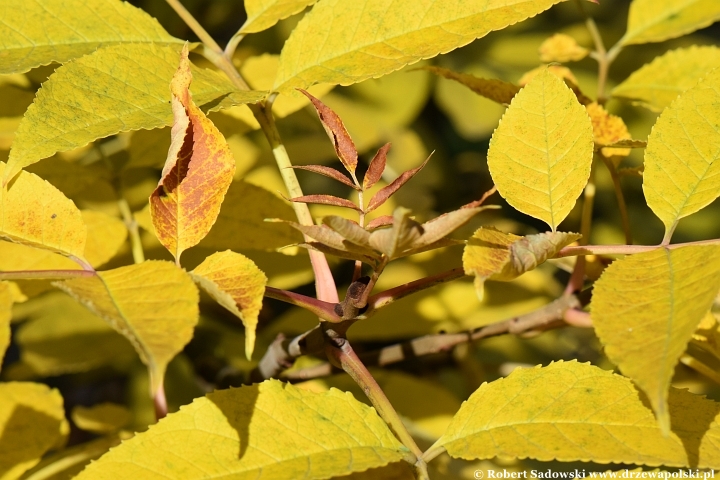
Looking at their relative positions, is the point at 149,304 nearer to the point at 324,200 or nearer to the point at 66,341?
the point at 324,200

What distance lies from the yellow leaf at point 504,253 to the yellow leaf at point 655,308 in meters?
0.04

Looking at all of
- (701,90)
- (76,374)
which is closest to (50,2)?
(701,90)

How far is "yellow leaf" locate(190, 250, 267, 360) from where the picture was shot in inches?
16.7

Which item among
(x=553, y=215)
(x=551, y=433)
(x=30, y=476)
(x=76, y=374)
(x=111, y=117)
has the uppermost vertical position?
(x=111, y=117)

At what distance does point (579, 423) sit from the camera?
51 centimetres

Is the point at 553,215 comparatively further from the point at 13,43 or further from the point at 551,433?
the point at 13,43

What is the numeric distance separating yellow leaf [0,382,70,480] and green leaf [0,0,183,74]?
0.37 m

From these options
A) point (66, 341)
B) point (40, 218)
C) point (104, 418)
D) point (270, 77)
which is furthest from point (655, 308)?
point (66, 341)

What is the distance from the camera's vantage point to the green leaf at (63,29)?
23.3 inches

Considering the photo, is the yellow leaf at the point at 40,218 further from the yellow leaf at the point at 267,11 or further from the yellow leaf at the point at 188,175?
the yellow leaf at the point at 267,11

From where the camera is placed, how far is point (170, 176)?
1.63 feet

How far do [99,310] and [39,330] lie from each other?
710 mm

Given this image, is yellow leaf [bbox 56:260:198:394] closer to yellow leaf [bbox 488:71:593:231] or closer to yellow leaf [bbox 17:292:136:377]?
yellow leaf [bbox 488:71:593:231]

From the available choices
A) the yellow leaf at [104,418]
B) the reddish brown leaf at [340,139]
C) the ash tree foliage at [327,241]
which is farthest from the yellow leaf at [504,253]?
the yellow leaf at [104,418]
